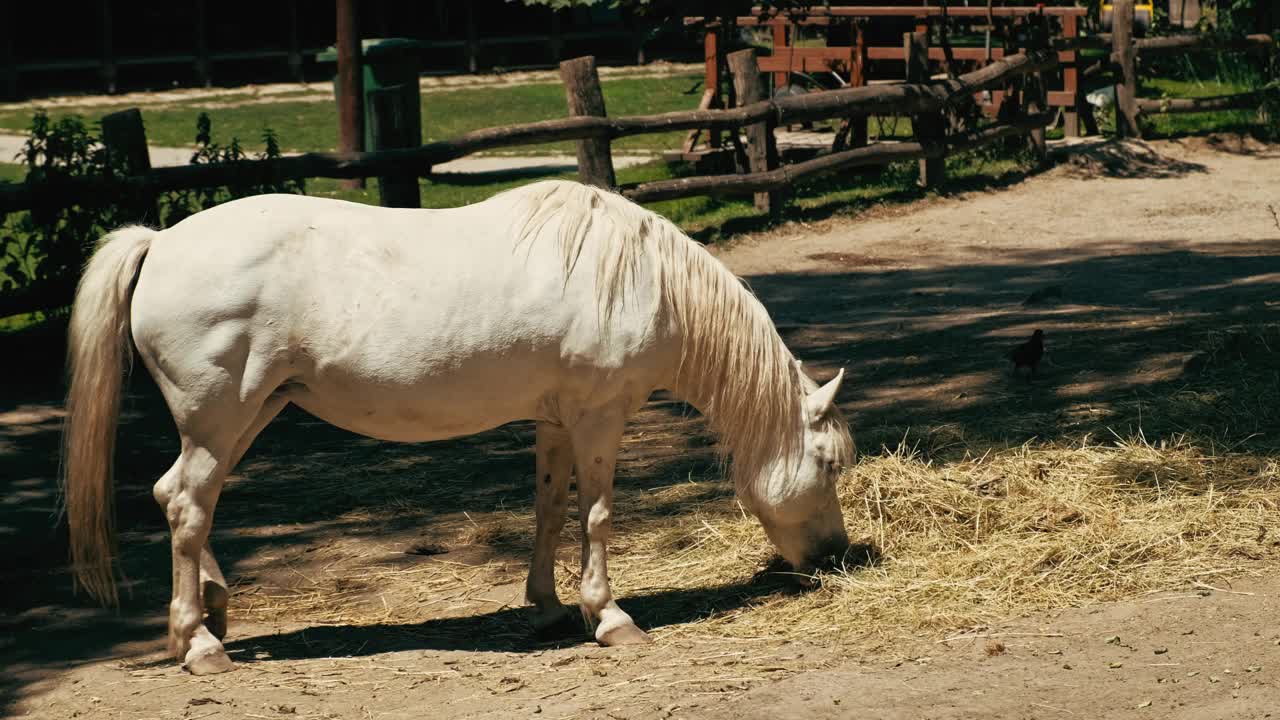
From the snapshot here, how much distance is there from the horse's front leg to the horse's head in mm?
525

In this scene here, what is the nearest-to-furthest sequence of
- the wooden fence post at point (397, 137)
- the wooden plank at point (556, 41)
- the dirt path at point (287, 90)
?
the wooden fence post at point (397, 137), the dirt path at point (287, 90), the wooden plank at point (556, 41)

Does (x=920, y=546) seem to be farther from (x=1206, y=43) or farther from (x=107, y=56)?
(x=107, y=56)

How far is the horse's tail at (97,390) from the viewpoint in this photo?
4.22m

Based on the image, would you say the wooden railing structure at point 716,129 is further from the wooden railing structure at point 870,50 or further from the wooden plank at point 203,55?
the wooden plank at point 203,55

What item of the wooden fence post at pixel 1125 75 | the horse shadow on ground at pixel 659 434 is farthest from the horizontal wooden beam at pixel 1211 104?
the horse shadow on ground at pixel 659 434

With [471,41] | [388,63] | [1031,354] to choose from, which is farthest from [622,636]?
[471,41]

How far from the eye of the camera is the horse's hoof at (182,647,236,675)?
4219 millimetres

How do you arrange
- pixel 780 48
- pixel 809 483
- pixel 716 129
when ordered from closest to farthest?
pixel 809 483 < pixel 716 129 < pixel 780 48

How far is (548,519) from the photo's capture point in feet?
15.6

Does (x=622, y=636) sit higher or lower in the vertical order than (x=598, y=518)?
lower

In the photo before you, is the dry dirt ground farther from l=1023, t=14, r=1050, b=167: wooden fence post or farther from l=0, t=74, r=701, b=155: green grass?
l=0, t=74, r=701, b=155: green grass

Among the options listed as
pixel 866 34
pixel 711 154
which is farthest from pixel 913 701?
pixel 866 34

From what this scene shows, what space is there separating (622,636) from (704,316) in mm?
1080

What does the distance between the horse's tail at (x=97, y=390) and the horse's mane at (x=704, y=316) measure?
4.06 feet
